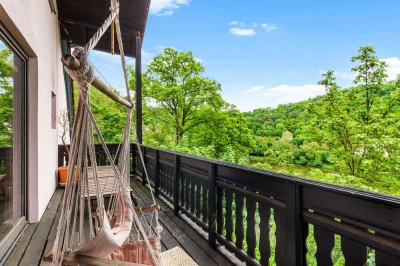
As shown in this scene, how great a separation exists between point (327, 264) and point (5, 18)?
2.73 meters

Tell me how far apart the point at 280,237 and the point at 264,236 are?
23cm

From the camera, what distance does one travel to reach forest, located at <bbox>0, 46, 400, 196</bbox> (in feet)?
31.3

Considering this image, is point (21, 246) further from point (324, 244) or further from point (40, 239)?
point (324, 244)

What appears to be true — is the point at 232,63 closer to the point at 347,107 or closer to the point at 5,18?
the point at 347,107

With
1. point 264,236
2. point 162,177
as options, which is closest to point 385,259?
point 264,236

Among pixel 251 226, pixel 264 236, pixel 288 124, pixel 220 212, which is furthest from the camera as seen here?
pixel 288 124

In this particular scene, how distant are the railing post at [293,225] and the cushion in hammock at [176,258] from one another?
0.92 metres

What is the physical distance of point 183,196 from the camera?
10.8 feet

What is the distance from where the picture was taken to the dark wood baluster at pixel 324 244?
1.40m

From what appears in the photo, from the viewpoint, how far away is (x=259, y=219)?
1.95 m

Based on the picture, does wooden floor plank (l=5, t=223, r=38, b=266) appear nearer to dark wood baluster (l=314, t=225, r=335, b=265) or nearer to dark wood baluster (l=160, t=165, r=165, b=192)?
dark wood baluster (l=160, t=165, r=165, b=192)

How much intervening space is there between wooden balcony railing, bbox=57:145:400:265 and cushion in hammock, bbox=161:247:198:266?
0.32m

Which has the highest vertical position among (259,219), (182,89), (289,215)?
(182,89)

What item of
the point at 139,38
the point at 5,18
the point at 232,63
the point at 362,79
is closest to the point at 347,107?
the point at 362,79
